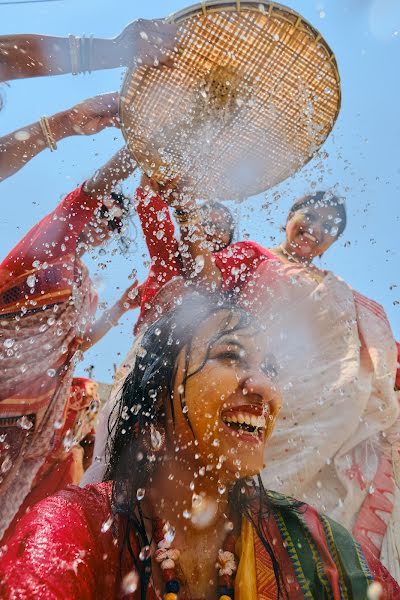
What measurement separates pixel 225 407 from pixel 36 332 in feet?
5.40

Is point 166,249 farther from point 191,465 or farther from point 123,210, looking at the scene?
point 191,465

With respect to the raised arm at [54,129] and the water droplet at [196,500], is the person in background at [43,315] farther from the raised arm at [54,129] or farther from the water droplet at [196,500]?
the water droplet at [196,500]

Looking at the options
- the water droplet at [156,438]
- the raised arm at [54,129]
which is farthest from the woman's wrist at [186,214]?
the water droplet at [156,438]

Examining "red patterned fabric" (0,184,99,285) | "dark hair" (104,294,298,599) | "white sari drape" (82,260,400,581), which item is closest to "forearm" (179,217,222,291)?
"white sari drape" (82,260,400,581)

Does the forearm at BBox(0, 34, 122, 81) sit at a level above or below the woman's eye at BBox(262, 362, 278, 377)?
above

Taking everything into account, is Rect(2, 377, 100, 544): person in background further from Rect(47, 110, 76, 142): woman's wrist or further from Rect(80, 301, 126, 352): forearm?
Rect(47, 110, 76, 142): woman's wrist

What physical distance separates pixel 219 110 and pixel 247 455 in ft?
5.62

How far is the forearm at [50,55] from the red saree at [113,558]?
1.76 metres

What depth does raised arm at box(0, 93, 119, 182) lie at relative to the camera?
105 inches

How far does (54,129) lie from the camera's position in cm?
279

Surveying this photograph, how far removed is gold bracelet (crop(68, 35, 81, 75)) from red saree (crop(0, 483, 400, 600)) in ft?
5.88

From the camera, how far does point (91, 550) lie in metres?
1.31

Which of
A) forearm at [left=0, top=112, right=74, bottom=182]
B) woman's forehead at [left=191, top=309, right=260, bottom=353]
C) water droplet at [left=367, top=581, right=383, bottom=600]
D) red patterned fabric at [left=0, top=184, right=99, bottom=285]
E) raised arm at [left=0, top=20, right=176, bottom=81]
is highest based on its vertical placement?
raised arm at [left=0, top=20, right=176, bottom=81]

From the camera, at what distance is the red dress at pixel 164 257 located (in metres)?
2.93
